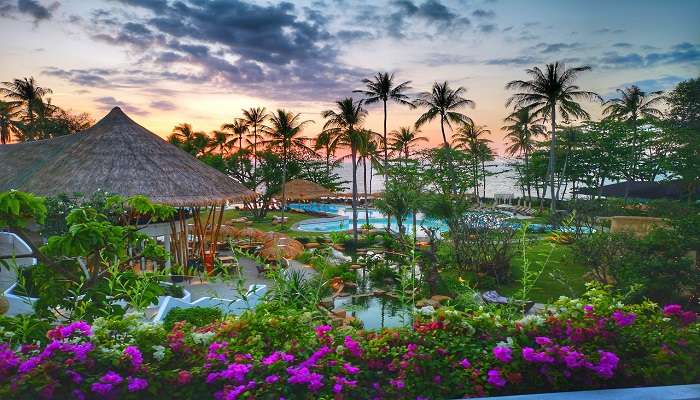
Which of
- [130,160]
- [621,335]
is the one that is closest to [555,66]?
[130,160]

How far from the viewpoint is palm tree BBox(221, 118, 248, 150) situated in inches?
1183

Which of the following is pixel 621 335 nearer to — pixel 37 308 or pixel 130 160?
pixel 37 308

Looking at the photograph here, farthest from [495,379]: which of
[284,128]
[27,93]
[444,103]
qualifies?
[27,93]

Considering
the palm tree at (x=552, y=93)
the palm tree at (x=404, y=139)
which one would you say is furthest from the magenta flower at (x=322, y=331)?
the palm tree at (x=404, y=139)

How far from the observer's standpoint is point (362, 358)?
2406 mm

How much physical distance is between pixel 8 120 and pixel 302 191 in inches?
637

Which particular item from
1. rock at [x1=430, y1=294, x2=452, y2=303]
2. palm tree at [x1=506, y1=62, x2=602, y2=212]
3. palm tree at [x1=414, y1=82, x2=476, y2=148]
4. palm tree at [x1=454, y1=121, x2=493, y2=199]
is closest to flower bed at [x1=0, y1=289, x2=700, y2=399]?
rock at [x1=430, y1=294, x2=452, y2=303]

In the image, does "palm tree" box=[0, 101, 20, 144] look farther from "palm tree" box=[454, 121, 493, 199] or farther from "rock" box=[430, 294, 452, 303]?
"palm tree" box=[454, 121, 493, 199]

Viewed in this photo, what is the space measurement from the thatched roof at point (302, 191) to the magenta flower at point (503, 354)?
23.6 meters

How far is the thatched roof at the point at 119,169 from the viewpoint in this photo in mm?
10758

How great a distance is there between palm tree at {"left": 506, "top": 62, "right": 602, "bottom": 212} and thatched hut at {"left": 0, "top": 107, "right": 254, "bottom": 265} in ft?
53.2

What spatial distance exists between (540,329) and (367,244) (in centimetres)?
1314

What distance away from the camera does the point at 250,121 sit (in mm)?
28625

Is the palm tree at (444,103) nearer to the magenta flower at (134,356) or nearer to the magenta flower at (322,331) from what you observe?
the magenta flower at (322,331)
